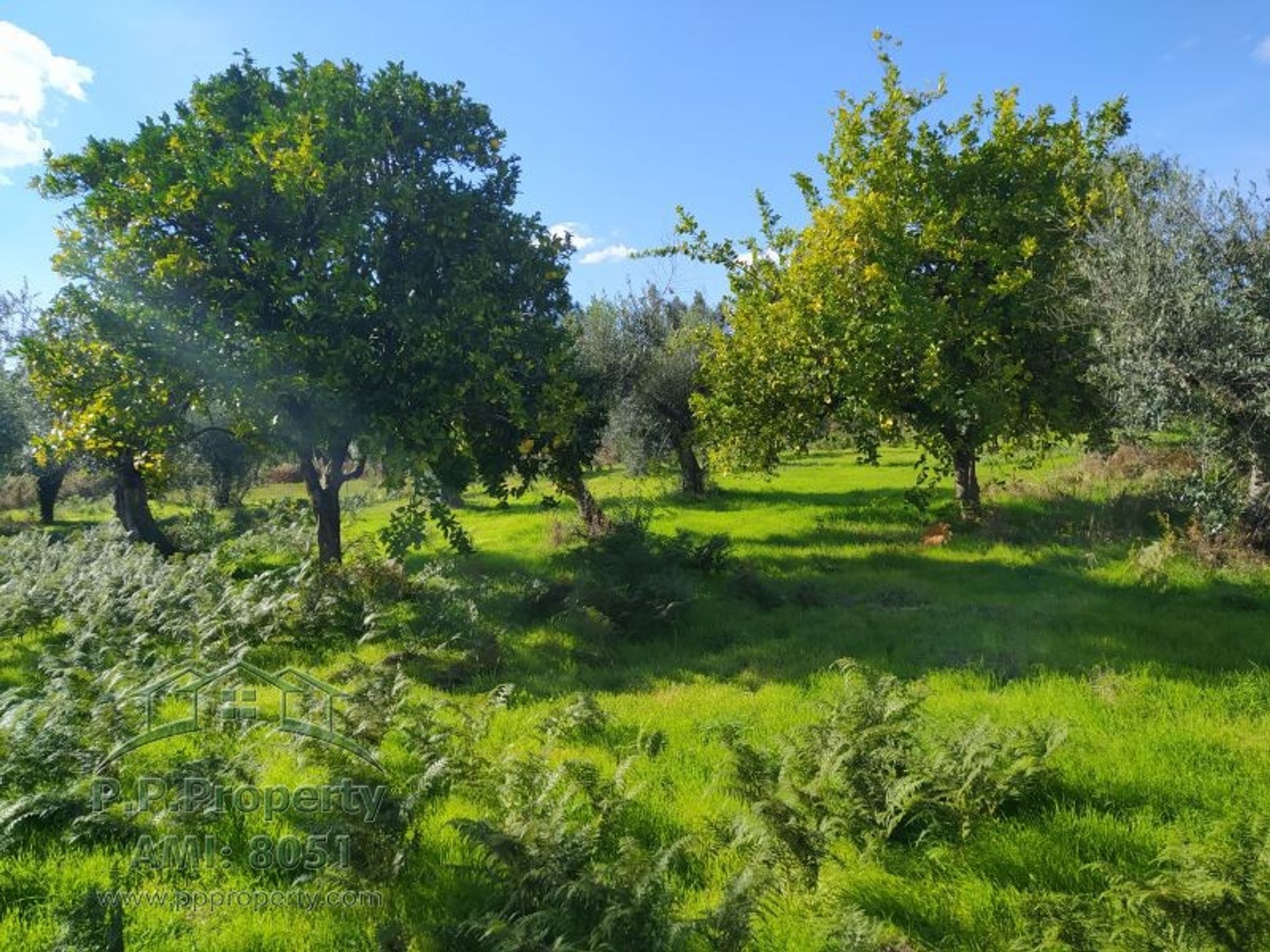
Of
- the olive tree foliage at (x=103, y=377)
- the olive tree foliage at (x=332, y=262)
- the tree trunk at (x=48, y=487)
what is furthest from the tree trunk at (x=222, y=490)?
the olive tree foliage at (x=332, y=262)

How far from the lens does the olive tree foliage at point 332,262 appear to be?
42.1 ft

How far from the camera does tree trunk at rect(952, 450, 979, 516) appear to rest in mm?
19094

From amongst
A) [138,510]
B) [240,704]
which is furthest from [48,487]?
[240,704]

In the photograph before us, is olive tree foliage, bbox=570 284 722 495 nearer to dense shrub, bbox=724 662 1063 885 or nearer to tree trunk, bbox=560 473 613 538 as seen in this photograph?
tree trunk, bbox=560 473 613 538

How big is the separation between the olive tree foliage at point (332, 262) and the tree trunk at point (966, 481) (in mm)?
10546

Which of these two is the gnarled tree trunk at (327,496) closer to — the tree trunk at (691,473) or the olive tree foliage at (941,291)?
the olive tree foliage at (941,291)

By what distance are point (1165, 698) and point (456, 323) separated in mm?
11845

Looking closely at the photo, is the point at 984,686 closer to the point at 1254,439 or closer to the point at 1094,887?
the point at 1094,887

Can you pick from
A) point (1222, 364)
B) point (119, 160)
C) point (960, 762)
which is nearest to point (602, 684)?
point (960, 762)

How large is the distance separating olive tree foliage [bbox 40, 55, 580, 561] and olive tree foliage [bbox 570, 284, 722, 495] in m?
10.5

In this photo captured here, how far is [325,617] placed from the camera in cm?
1279

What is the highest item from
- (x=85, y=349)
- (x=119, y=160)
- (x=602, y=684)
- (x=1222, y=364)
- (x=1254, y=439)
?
(x=119, y=160)

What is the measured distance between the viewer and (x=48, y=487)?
40.9 m

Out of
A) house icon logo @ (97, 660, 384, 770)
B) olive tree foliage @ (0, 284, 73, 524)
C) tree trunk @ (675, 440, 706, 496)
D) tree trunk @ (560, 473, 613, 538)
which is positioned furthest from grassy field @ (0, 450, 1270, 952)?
olive tree foliage @ (0, 284, 73, 524)
